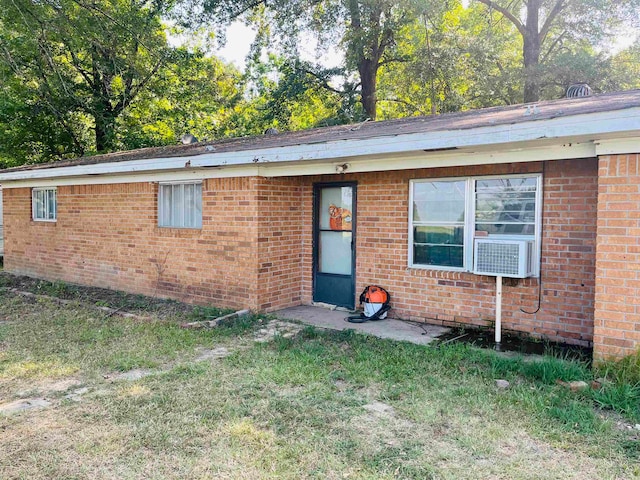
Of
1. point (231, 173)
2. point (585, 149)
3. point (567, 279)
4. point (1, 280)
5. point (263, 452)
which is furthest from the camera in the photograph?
point (1, 280)

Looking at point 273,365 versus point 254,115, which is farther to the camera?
point 254,115

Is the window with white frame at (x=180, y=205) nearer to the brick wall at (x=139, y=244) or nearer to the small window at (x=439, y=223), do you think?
the brick wall at (x=139, y=244)

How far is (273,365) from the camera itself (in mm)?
5242

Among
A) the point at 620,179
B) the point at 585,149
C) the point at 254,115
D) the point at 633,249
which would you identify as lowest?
the point at 633,249

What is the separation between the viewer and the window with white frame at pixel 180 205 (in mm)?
8641

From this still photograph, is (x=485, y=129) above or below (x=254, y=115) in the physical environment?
below

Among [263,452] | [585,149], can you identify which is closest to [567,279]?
[585,149]

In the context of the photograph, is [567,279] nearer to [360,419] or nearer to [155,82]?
[360,419]

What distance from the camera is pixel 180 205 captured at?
890 cm

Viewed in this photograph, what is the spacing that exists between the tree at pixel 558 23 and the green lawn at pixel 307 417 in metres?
13.0

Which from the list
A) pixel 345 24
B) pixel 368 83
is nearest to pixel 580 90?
pixel 368 83

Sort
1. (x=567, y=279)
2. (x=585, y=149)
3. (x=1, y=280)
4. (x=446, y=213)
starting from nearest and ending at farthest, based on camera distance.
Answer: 1. (x=585, y=149)
2. (x=567, y=279)
3. (x=446, y=213)
4. (x=1, y=280)

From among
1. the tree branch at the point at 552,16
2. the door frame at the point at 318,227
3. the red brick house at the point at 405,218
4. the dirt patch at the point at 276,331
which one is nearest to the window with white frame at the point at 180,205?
the red brick house at the point at 405,218

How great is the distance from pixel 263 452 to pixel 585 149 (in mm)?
4379
